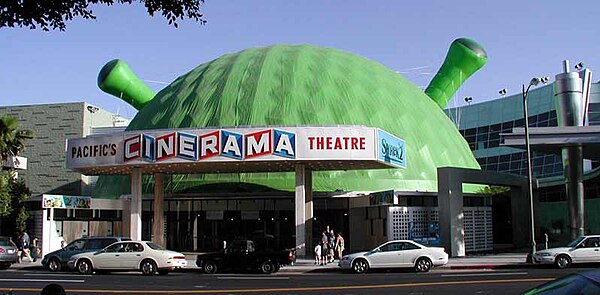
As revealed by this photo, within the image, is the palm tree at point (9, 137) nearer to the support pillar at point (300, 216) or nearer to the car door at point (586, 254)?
the support pillar at point (300, 216)

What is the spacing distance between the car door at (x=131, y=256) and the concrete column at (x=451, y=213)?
15.7m

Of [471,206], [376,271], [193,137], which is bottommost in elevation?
[376,271]

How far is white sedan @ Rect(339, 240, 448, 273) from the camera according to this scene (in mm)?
26141

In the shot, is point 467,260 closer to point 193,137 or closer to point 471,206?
point 471,206

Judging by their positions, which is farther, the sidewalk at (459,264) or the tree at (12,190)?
the tree at (12,190)

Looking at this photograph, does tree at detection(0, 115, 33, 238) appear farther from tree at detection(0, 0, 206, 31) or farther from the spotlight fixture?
tree at detection(0, 0, 206, 31)

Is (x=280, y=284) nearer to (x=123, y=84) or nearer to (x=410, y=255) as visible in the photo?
(x=410, y=255)

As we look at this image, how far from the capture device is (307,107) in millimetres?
42688

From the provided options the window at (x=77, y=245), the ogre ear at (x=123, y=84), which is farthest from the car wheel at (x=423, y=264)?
the ogre ear at (x=123, y=84)

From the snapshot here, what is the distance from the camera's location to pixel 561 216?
62.8 metres

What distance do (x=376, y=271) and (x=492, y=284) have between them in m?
7.90

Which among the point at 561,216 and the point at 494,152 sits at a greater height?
the point at 494,152

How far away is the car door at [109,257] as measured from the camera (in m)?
27.0

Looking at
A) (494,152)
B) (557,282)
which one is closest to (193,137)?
(557,282)
